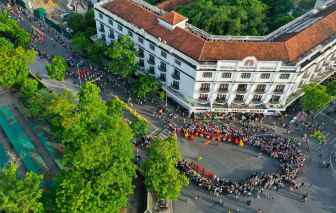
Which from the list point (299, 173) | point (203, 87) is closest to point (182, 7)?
point (203, 87)

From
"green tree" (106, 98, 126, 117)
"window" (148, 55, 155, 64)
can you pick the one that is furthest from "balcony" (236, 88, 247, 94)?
"green tree" (106, 98, 126, 117)

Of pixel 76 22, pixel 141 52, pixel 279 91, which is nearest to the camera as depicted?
pixel 279 91

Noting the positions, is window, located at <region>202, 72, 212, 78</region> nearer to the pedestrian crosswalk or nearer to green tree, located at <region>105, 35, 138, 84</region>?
the pedestrian crosswalk

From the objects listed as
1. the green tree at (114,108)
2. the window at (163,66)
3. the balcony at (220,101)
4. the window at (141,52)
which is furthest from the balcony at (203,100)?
the green tree at (114,108)

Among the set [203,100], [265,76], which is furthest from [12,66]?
[265,76]

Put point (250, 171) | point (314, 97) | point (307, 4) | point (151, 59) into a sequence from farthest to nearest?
point (307, 4), point (151, 59), point (314, 97), point (250, 171)

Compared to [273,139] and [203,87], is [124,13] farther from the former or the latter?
[273,139]

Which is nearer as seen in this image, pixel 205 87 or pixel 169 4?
pixel 205 87

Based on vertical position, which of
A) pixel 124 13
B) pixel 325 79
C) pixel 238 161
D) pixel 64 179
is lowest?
pixel 238 161

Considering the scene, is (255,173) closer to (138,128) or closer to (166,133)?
(166,133)
